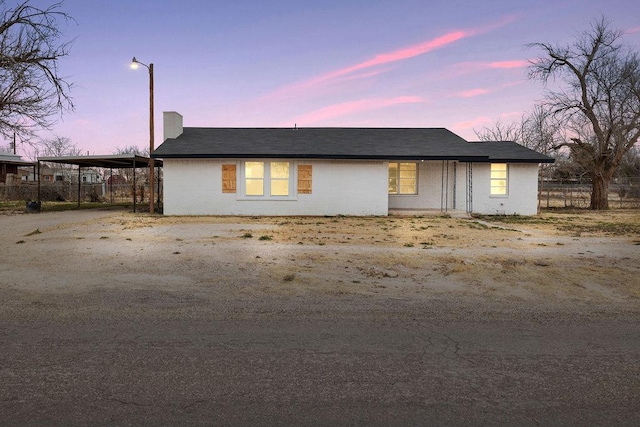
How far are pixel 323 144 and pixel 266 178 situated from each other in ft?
11.2

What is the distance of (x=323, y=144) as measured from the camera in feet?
70.6

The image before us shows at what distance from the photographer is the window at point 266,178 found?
66.6 feet

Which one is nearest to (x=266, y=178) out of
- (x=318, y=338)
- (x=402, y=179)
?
(x=402, y=179)

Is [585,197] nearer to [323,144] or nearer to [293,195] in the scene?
[323,144]

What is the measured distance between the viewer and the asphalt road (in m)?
2.95

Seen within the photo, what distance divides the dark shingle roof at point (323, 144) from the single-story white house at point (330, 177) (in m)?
0.05

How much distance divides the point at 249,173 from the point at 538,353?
689 inches

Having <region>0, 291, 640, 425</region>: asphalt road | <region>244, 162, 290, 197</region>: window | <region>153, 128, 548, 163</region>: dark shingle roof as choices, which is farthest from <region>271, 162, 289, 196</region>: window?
<region>0, 291, 640, 425</region>: asphalt road

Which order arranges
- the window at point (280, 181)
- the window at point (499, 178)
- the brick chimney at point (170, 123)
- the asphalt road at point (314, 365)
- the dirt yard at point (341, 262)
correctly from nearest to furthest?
1. the asphalt road at point (314, 365)
2. the dirt yard at point (341, 262)
3. the window at point (280, 181)
4. the window at point (499, 178)
5. the brick chimney at point (170, 123)

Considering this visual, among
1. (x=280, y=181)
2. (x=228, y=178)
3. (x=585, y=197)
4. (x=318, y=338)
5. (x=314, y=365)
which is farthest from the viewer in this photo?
(x=585, y=197)

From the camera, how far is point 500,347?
4184mm

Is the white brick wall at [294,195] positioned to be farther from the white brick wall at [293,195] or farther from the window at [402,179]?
the window at [402,179]

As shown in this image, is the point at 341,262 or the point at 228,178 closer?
the point at 341,262

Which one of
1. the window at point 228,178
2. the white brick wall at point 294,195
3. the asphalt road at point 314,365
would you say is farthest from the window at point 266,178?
the asphalt road at point 314,365
